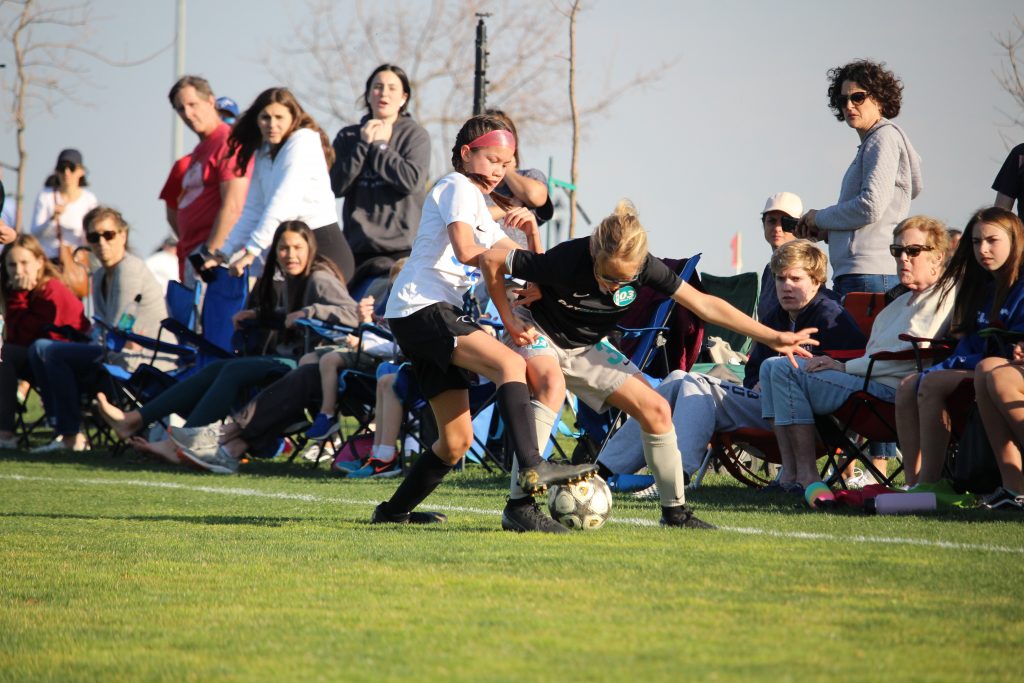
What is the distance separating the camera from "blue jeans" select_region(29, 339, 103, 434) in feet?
38.1

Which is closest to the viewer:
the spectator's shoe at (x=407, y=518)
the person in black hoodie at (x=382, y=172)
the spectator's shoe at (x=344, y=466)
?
the spectator's shoe at (x=407, y=518)

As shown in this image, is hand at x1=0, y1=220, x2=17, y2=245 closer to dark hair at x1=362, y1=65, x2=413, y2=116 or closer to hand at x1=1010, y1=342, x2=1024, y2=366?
dark hair at x1=362, y1=65, x2=413, y2=116

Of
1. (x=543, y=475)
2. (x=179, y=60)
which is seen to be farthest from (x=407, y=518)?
(x=179, y=60)

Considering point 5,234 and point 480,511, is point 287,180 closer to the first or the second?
point 5,234

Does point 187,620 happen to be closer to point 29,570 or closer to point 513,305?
point 29,570

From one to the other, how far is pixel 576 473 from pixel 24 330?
26.2 feet

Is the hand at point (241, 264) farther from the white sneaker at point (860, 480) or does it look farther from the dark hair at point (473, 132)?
the white sneaker at point (860, 480)

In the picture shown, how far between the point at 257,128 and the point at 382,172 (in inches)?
42.1

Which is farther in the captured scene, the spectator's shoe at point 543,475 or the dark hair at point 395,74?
the dark hair at point 395,74

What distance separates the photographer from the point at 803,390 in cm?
738

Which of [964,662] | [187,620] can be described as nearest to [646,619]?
[964,662]

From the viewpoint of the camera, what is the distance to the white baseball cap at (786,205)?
9438 millimetres

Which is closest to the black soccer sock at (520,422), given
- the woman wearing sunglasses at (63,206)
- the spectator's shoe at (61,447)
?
the spectator's shoe at (61,447)

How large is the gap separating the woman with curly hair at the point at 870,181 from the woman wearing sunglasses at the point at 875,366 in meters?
0.87
